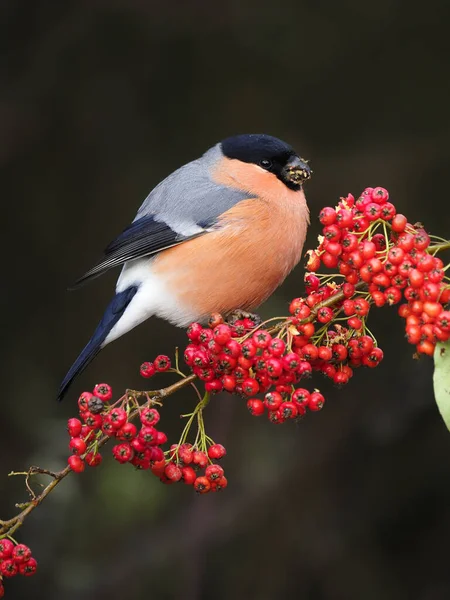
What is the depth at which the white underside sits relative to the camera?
2600mm

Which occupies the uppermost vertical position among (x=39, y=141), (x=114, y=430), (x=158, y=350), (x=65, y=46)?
(x=65, y=46)

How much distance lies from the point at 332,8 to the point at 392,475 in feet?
6.62

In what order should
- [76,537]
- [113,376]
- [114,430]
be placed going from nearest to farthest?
[114,430] < [76,537] < [113,376]

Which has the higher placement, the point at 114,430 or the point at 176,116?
the point at 176,116

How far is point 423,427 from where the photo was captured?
364 centimetres

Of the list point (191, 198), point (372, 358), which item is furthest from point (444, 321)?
point (191, 198)

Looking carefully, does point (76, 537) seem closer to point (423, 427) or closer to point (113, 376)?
point (113, 376)

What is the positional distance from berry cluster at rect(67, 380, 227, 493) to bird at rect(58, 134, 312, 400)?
0.61 metres

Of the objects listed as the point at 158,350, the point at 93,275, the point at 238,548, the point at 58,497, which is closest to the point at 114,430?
the point at 93,275

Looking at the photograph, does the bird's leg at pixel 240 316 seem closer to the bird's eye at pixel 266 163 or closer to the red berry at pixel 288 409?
the bird's eye at pixel 266 163

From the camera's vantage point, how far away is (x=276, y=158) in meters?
2.72

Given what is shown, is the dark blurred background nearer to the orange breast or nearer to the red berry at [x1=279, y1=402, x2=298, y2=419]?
the orange breast

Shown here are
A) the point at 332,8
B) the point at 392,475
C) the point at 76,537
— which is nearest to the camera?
the point at 76,537

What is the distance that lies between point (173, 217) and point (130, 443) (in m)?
0.98
